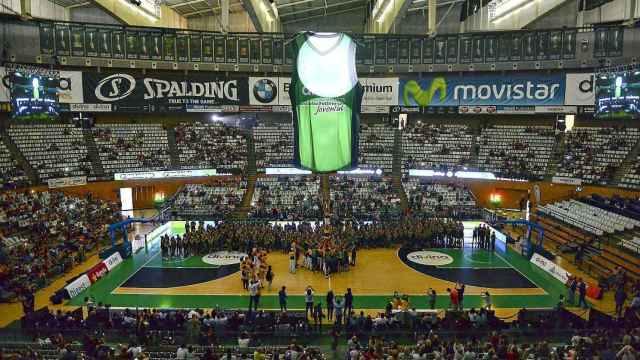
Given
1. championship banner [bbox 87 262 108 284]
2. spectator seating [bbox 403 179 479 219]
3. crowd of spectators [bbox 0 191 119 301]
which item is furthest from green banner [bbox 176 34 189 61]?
championship banner [bbox 87 262 108 284]

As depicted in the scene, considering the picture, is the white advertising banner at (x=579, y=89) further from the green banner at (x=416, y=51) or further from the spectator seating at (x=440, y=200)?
the green banner at (x=416, y=51)

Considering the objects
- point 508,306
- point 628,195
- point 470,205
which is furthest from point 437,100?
point 508,306

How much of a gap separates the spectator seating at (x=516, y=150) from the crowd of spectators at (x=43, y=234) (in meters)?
28.4

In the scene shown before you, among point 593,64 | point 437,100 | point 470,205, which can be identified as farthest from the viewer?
point 437,100

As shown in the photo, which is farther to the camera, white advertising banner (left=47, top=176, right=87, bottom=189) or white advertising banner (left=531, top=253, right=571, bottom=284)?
white advertising banner (left=47, top=176, right=87, bottom=189)

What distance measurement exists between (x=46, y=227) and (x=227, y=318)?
15681 millimetres

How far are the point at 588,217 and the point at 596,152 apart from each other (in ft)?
32.4

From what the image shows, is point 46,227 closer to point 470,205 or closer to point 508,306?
point 508,306

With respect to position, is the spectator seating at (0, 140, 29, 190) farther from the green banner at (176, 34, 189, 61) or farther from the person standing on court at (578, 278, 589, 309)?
the person standing on court at (578, 278, 589, 309)

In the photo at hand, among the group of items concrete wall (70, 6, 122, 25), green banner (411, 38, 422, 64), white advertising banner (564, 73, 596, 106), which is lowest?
white advertising banner (564, 73, 596, 106)

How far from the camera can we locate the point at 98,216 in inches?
1094

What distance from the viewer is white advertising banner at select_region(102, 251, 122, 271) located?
2161 cm

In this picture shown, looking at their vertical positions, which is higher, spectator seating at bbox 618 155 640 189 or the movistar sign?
the movistar sign

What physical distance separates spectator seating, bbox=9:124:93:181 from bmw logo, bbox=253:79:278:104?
46.5 feet
